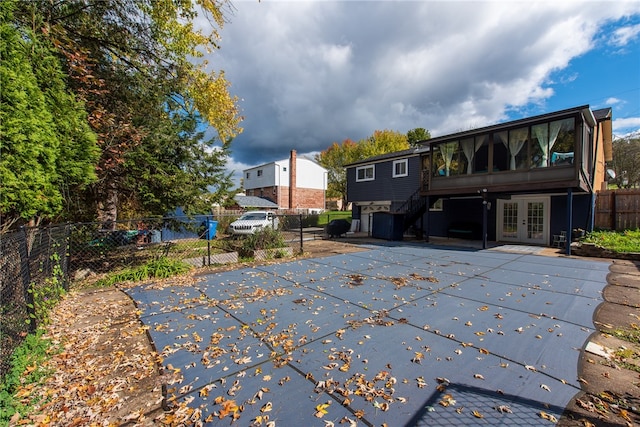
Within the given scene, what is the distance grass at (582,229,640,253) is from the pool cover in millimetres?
4267

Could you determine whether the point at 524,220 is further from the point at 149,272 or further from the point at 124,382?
the point at 124,382

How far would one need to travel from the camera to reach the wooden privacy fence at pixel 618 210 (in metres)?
11.4

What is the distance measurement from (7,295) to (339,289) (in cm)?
465

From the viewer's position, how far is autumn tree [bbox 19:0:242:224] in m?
5.67

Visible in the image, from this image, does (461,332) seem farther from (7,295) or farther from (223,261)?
(223,261)

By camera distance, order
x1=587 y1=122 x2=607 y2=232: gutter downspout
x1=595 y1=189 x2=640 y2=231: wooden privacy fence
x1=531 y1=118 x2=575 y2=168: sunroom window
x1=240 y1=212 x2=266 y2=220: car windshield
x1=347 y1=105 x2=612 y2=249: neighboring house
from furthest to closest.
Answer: x1=240 y1=212 x2=266 y2=220: car windshield
x1=587 y1=122 x2=607 y2=232: gutter downspout
x1=595 y1=189 x2=640 y2=231: wooden privacy fence
x1=347 y1=105 x2=612 y2=249: neighboring house
x1=531 y1=118 x2=575 y2=168: sunroom window

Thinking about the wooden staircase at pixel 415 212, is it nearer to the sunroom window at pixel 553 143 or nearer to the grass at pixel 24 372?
the sunroom window at pixel 553 143

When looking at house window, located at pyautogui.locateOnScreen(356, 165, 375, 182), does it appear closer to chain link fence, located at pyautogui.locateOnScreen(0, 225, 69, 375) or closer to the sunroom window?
the sunroom window

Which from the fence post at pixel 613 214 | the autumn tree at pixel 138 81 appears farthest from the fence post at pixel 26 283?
the fence post at pixel 613 214

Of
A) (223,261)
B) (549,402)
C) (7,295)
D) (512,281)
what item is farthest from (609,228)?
(7,295)

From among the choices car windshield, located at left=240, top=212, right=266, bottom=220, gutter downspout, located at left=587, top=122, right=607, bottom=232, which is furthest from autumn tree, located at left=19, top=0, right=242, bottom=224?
gutter downspout, located at left=587, top=122, right=607, bottom=232

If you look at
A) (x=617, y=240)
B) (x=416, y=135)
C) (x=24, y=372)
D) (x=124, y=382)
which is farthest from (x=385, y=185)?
(x=416, y=135)

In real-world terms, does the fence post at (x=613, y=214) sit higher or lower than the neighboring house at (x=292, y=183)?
lower

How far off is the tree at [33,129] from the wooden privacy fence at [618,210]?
17448 millimetres
